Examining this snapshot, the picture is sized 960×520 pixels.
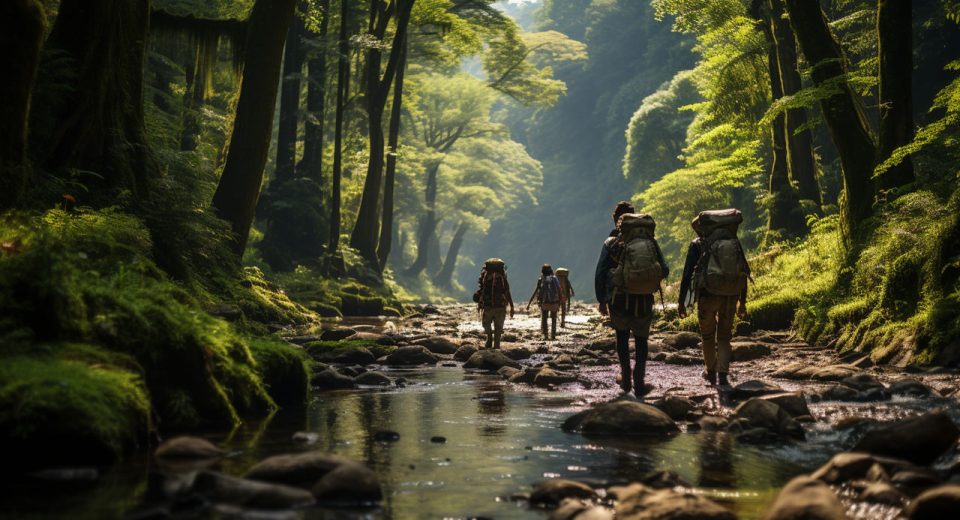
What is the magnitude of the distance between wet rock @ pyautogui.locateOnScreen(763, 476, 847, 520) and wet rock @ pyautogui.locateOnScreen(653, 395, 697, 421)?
145 inches

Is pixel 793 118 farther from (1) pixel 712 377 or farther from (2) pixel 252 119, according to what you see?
(1) pixel 712 377

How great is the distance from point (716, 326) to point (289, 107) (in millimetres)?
24977

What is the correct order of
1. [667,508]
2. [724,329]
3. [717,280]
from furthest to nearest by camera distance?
1. [724,329]
2. [717,280]
3. [667,508]

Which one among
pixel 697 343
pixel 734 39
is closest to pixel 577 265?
pixel 734 39

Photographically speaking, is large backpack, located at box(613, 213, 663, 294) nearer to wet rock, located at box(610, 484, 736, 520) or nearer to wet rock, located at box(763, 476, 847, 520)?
wet rock, located at box(610, 484, 736, 520)

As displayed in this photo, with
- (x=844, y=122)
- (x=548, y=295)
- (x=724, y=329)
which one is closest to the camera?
(x=724, y=329)

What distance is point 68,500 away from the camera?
4.60m

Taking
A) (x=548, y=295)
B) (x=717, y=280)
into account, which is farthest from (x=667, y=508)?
(x=548, y=295)

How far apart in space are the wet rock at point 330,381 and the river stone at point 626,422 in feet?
12.5

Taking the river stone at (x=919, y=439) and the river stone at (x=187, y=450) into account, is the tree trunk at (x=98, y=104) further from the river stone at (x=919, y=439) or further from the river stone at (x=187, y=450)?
the river stone at (x=919, y=439)

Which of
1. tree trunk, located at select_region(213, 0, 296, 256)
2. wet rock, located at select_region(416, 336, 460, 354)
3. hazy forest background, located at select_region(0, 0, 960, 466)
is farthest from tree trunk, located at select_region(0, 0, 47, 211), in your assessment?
wet rock, located at select_region(416, 336, 460, 354)

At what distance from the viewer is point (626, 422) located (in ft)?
24.7

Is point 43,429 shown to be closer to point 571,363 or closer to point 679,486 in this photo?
point 679,486

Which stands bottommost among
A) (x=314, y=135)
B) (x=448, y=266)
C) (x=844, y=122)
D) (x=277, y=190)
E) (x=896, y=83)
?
(x=448, y=266)
